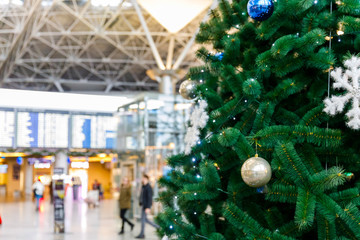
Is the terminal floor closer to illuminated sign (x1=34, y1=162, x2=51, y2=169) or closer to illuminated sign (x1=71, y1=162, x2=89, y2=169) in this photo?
illuminated sign (x1=34, y1=162, x2=51, y2=169)

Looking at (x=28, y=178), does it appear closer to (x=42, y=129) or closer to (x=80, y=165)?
(x=80, y=165)

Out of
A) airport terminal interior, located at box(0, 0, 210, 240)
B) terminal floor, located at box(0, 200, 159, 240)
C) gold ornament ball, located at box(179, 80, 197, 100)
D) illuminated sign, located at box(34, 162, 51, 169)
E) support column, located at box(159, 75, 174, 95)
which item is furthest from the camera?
illuminated sign, located at box(34, 162, 51, 169)

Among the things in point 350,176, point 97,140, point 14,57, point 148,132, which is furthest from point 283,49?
point 14,57

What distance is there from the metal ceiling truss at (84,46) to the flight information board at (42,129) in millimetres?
5552

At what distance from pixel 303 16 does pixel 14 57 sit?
33.4m

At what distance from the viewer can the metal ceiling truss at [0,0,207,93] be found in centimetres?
2770

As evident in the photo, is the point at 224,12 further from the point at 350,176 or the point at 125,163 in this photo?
the point at 125,163

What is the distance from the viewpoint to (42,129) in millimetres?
25188

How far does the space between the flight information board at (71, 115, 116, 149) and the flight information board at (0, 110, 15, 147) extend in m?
3.21

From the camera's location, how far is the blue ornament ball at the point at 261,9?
281 cm

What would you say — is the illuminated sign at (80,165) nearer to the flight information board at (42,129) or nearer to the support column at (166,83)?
the flight information board at (42,129)

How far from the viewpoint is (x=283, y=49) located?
258 cm

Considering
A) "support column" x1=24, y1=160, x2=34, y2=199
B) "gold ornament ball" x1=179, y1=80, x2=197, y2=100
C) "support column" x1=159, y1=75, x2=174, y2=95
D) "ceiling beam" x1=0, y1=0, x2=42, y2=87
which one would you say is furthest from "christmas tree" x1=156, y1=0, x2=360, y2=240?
"support column" x1=24, y1=160, x2=34, y2=199

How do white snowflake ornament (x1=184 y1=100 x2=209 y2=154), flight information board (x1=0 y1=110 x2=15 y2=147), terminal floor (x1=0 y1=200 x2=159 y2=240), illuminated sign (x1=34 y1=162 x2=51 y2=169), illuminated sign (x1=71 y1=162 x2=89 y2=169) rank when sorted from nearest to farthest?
white snowflake ornament (x1=184 y1=100 x2=209 y2=154), terminal floor (x1=0 y1=200 x2=159 y2=240), flight information board (x1=0 y1=110 x2=15 y2=147), illuminated sign (x1=34 y1=162 x2=51 y2=169), illuminated sign (x1=71 y1=162 x2=89 y2=169)
